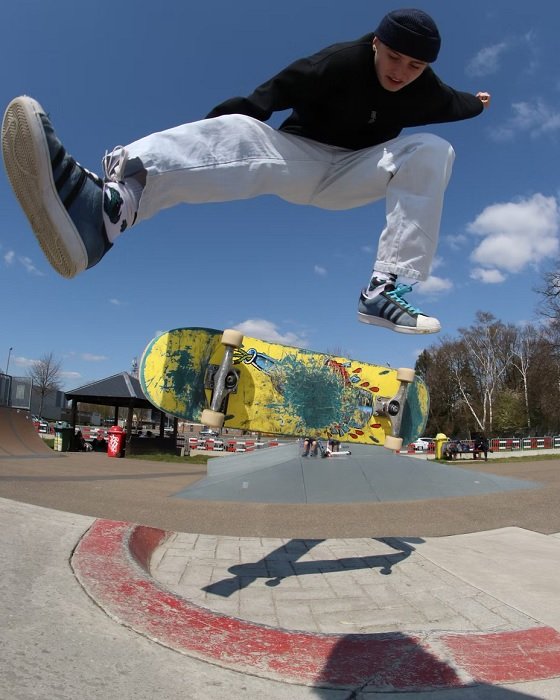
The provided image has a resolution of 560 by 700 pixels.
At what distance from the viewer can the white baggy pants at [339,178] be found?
7.09ft

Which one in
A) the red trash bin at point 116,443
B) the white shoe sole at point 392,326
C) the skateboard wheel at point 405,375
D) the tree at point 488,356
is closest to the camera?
the white shoe sole at point 392,326

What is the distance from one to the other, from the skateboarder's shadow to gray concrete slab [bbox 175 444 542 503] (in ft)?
10.4

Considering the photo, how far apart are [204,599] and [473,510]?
517 cm

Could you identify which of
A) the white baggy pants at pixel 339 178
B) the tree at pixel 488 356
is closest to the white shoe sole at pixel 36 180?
the white baggy pants at pixel 339 178

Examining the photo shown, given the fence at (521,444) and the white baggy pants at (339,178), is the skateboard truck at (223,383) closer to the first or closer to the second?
the white baggy pants at (339,178)

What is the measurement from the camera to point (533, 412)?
1609 inches

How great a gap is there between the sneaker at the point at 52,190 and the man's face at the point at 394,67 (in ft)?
4.32

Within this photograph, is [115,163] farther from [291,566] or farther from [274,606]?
[291,566]

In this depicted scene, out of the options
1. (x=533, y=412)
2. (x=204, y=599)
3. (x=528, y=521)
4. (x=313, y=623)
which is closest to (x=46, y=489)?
(x=204, y=599)

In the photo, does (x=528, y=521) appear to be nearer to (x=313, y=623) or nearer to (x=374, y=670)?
(x=313, y=623)

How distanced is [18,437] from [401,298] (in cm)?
1613

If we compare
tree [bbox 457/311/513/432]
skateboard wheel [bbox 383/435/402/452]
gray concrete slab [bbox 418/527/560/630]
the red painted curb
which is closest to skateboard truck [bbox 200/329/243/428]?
the red painted curb

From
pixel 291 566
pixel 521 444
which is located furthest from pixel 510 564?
→ pixel 521 444

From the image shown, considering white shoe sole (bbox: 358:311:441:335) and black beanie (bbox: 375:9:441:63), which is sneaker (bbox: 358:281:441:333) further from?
black beanie (bbox: 375:9:441:63)
